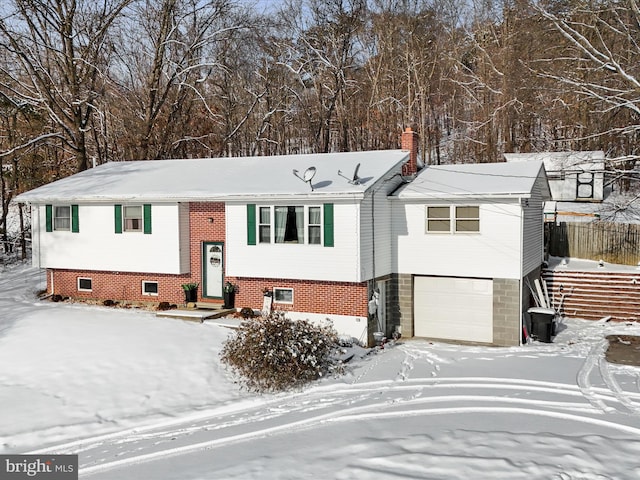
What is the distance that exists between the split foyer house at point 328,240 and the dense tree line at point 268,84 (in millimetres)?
10123

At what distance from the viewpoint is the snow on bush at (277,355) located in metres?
11.4

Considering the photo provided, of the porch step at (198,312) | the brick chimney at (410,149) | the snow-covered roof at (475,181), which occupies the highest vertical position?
the brick chimney at (410,149)

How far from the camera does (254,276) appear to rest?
640 inches

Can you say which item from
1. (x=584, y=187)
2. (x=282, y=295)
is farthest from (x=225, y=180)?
(x=584, y=187)

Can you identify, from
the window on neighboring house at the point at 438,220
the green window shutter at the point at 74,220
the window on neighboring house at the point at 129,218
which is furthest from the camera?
the green window shutter at the point at 74,220

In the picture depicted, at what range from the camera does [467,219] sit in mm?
15719

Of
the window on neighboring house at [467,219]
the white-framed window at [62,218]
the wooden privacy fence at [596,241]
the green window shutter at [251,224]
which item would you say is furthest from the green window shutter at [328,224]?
the wooden privacy fence at [596,241]

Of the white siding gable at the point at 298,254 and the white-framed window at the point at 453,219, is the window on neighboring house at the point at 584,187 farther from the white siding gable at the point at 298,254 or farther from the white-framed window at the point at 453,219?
the white siding gable at the point at 298,254

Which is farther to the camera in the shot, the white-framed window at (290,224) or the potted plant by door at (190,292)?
the potted plant by door at (190,292)

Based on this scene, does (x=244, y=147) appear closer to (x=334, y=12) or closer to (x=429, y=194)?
(x=334, y=12)

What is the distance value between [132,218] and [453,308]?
36.2 feet

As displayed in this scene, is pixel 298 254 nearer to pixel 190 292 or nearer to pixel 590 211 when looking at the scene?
pixel 190 292

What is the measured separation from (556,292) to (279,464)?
15386 millimetres

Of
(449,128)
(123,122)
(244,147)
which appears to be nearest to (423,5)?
(449,128)
